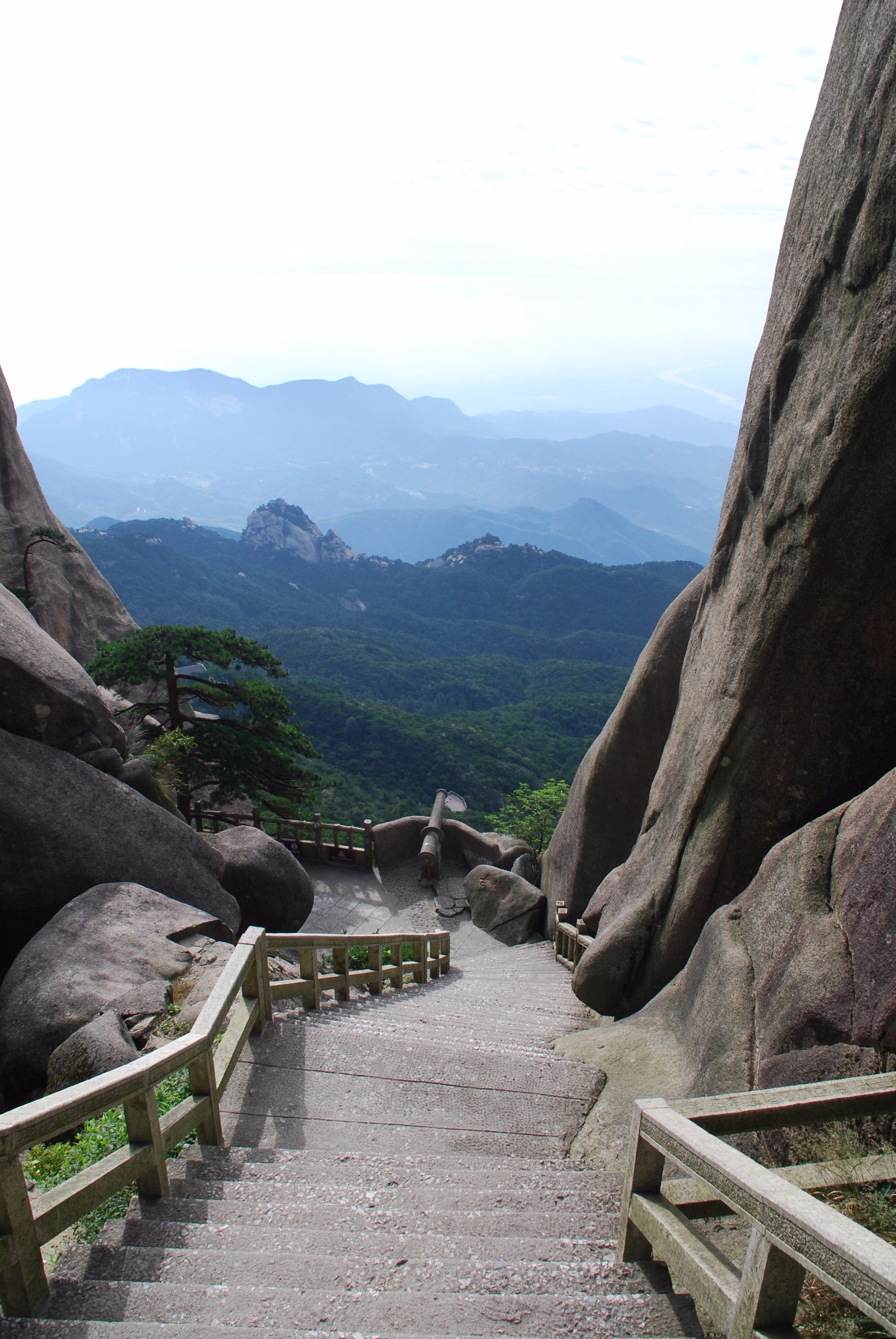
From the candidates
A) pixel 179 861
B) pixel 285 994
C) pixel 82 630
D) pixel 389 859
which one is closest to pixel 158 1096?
pixel 285 994

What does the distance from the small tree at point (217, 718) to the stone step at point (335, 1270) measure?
1259cm

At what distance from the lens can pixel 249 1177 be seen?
13.0ft

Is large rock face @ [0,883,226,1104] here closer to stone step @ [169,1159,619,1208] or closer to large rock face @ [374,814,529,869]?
stone step @ [169,1159,619,1208]

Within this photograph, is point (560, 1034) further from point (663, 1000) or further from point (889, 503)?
point (889, 503)

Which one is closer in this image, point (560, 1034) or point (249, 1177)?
point (249, 1177)

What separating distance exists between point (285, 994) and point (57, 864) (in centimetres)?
394

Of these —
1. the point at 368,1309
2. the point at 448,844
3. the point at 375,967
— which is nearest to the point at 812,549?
the point at 368,1309

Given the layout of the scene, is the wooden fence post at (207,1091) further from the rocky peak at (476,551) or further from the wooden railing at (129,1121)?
the rocky peak at (476,551)

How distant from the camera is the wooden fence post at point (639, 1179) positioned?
10.1 ft

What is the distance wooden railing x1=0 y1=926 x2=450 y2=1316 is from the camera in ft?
9.01

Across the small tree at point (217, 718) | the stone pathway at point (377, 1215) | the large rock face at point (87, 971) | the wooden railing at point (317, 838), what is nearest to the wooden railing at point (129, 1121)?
the stone pathway at point (377, 1215)

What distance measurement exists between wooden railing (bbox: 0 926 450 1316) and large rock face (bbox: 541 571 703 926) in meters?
7.13

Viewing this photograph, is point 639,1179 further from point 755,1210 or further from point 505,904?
point 505,904

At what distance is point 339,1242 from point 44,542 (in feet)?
77.6
